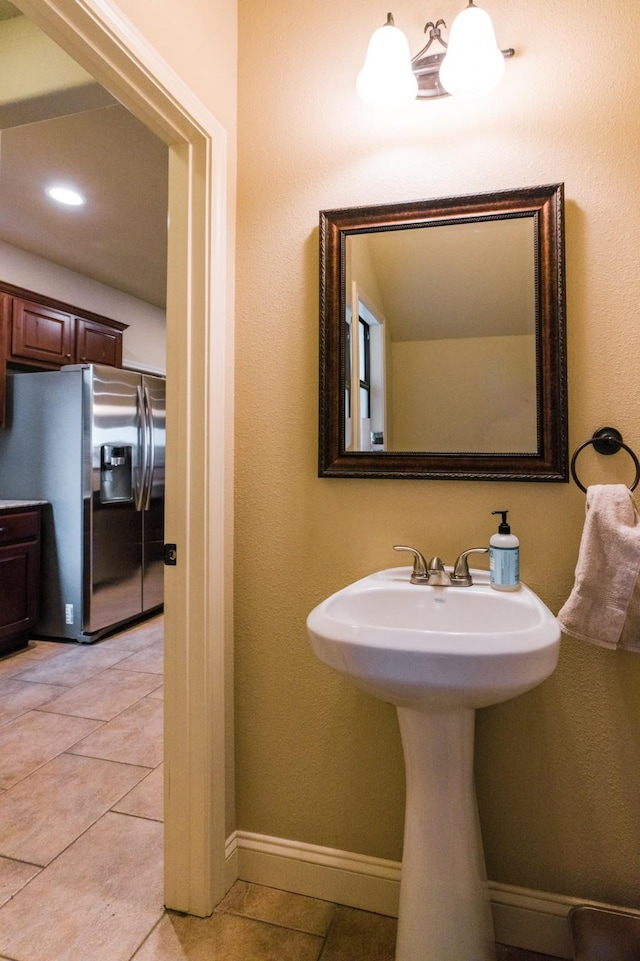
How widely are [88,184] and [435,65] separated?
217cm

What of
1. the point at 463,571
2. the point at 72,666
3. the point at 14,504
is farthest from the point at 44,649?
the point at 463,571

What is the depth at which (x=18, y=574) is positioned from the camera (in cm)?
339

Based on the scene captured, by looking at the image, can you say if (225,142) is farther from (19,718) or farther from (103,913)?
(19,718)

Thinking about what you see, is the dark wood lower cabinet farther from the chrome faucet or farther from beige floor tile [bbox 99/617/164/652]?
the chrome faucet

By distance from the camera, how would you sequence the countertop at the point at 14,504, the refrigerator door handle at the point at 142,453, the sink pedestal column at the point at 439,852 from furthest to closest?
1. the refrigerator door handle at the point at 142,453
2. the countertop at the point at 14,504
3. the sink pedestal column at the point at 439,852

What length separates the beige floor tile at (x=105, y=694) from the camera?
2.64 m

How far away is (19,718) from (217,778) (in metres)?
1.61

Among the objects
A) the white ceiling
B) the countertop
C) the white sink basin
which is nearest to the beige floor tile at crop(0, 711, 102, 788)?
the countertop

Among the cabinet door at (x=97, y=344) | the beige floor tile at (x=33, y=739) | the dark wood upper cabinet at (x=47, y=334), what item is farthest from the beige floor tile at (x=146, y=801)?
the cabinet door at (x=97, y=344)

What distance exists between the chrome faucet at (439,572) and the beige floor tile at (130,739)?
1.50 metres

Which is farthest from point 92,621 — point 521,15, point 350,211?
point 521,15

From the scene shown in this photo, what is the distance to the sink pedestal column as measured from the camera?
1.13 metres

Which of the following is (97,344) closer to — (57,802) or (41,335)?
(41,335)

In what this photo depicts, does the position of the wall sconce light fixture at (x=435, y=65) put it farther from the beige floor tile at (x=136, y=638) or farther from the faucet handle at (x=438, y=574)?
the beige floor tile at (x=136, y=638)
